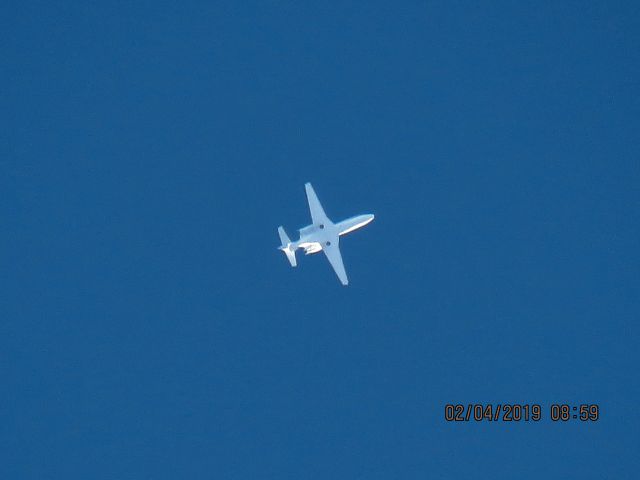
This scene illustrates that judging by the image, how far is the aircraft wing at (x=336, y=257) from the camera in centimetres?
5528

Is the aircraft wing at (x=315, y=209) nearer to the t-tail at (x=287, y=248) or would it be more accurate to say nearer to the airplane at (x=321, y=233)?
the airplane at (x=321, y=233)

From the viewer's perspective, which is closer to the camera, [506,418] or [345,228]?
[345,228]

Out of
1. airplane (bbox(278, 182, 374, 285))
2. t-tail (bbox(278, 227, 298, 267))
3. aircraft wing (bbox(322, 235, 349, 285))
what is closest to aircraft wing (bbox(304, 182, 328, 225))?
airplane (bbox(278, 182, 374, 285))

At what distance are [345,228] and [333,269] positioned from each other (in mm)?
5457

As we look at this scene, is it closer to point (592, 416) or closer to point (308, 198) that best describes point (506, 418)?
point (592, 416)

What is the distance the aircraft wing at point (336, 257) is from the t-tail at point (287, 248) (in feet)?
12.8

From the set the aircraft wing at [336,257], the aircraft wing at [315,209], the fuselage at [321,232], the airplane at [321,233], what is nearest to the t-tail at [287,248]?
the airplane at [321,233]

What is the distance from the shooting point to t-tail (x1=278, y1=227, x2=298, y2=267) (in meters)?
55.4

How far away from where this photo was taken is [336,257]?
184ft

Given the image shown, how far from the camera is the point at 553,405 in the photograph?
5906 centimetres

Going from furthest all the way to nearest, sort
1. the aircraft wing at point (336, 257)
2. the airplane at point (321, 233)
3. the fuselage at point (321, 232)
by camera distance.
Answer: the aircraft wing at point (336, 257)
the airplane at point (321, 233)
the fuselage at point (321, 232)

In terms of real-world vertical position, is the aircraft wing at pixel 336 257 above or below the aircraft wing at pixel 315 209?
below

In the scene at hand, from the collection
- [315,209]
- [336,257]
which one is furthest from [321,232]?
[336,257]

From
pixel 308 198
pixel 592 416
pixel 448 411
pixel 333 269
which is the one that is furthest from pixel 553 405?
pixel 308 198
